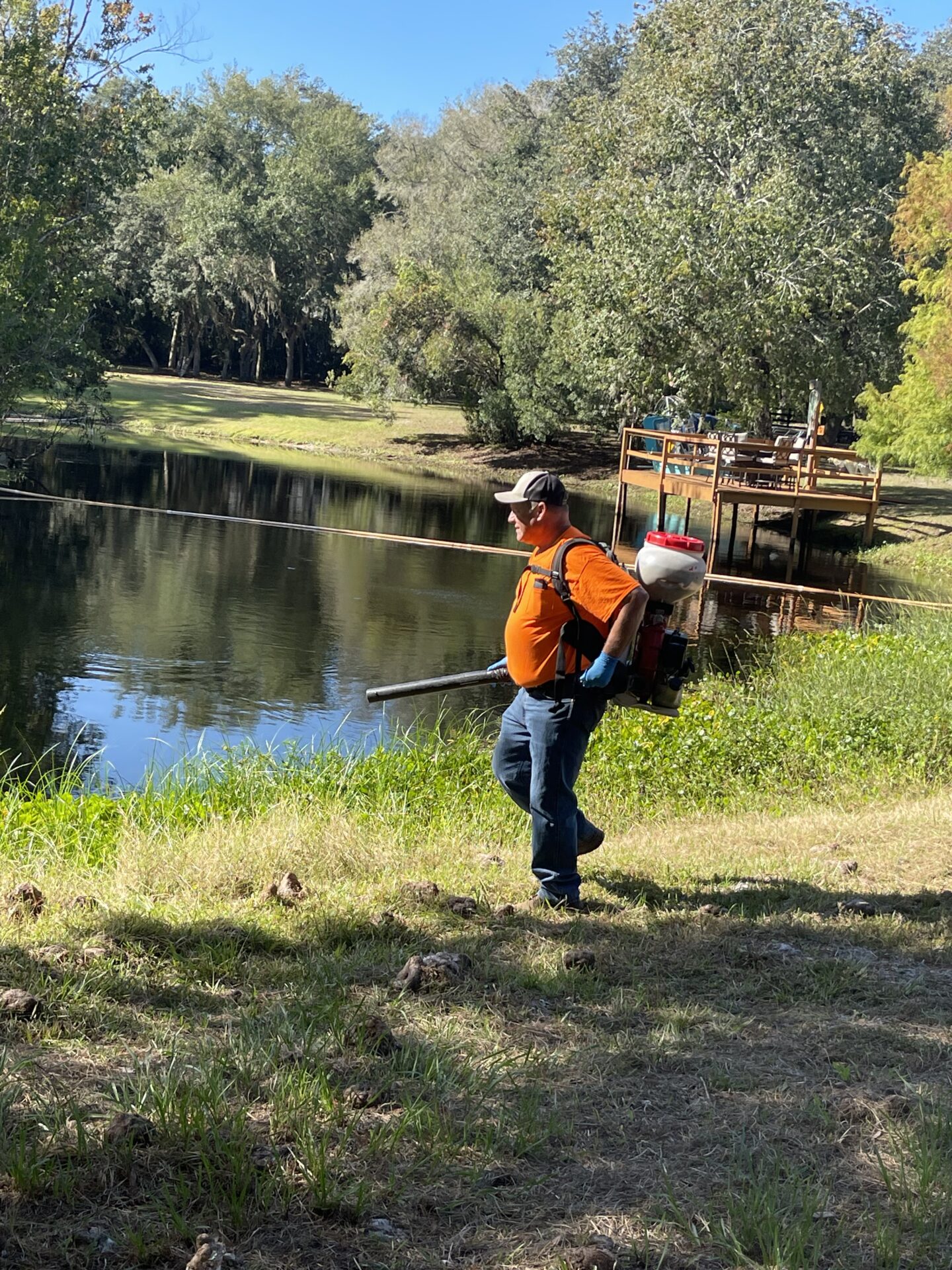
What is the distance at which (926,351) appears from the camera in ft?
84.7

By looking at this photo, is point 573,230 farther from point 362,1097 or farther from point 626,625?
point 362,1097

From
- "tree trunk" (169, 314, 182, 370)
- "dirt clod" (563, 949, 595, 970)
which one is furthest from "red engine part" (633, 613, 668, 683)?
"tree trunk" (169, 314, 182, 370)

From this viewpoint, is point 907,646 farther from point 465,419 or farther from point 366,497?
point 465,419

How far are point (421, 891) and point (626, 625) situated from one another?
1.38 m

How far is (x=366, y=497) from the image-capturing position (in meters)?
33.3

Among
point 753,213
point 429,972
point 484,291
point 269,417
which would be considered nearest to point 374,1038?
point 429,972

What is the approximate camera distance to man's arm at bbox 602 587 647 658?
16.2ft

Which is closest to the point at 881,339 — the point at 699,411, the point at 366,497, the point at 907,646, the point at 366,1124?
the point at 699,411

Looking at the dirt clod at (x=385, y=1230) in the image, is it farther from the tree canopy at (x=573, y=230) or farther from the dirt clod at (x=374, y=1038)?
the tree canopy at (x=573, y=230)

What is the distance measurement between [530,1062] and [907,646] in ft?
34.3

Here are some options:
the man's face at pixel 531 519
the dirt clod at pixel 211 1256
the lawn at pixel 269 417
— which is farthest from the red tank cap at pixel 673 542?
the lawn at pixel 269 417

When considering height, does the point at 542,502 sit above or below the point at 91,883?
above

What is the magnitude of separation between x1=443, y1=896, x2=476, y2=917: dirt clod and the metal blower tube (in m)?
0.98

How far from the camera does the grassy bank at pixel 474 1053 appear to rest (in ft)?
8.83
